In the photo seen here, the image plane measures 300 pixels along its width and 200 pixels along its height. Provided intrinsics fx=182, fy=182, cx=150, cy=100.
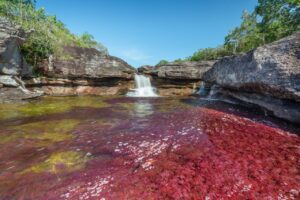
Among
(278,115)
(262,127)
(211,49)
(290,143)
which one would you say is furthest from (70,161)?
(211,49)

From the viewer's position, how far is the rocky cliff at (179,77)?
19.6 metres

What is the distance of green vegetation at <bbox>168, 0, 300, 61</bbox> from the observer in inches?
872

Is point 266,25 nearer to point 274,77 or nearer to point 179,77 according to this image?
point 179,77

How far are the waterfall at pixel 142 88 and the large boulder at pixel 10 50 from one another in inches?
391

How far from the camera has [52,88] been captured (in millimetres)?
17188

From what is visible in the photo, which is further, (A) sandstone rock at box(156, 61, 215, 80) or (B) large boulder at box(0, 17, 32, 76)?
(A) sandstone rock at box(156, 61, 215, 80)

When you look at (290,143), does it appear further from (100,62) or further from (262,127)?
(100,62)

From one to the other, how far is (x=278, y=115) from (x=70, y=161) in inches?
317

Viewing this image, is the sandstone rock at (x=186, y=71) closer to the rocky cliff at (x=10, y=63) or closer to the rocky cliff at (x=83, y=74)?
the rocky cliff at (x=83, y=74)

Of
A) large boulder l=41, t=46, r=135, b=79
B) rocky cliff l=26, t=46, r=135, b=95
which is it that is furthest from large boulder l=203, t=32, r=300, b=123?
rocky cliff l=26, t=46, r=135, b=95

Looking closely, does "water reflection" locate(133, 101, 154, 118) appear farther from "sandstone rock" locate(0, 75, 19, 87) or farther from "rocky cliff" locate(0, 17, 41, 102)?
"sandstone rock" locate(0, 75, 19, 87)

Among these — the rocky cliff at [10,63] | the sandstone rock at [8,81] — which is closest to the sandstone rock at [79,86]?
the rocky cliff at [10,63]

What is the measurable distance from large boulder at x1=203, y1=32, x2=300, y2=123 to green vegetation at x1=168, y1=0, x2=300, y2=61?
18102 mm

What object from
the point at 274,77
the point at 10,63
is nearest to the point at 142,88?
the point at 10,63
